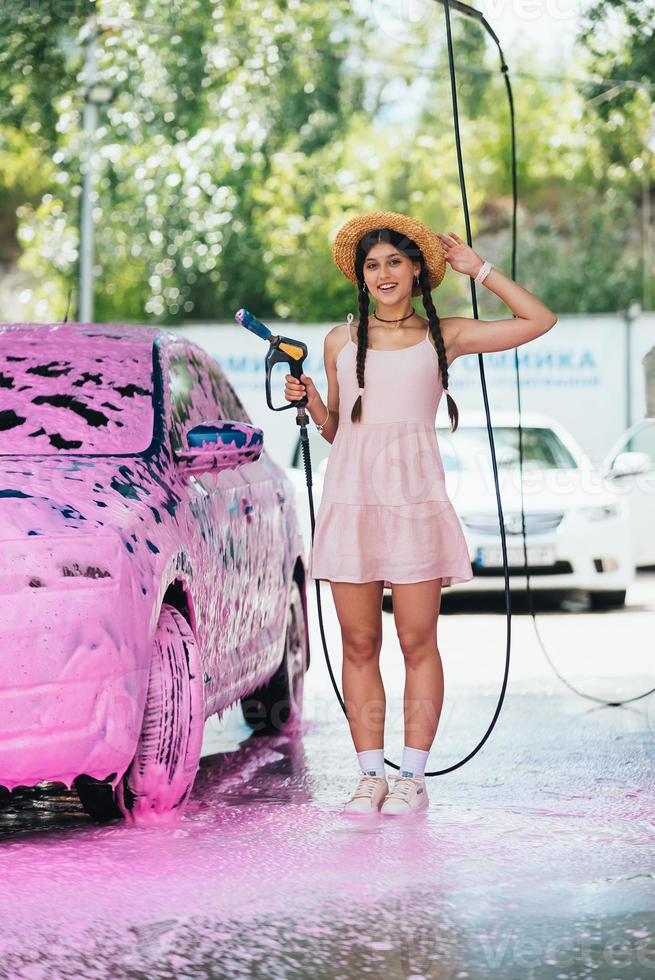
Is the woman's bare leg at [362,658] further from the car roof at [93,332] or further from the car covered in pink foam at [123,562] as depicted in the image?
the car roof at [93,332]

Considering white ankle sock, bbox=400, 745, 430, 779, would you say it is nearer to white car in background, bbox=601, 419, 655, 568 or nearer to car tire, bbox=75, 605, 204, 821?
car tire, bbox=75, 605, 204, 821

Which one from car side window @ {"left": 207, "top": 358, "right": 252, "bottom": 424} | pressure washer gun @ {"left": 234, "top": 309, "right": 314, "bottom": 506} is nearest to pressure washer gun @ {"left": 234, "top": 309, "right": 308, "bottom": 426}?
pressure washer gun @ {"left": 234, "top": 309, "right": 314, "bottom": 506}

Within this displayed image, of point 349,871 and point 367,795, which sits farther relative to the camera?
point 367,795

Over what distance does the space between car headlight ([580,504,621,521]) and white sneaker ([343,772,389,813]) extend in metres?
8.26

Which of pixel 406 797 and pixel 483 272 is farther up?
pixel 483 272

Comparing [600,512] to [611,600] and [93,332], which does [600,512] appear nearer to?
[611,600]

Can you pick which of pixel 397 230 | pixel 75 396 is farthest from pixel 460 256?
pixel 75 396

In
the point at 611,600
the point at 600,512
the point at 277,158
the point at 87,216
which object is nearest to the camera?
the point at 600,512

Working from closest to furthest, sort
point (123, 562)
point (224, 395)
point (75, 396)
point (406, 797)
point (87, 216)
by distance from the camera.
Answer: point (123, 562), point (406, 797), point (75, 396), point (224, 395), point (87, 216)

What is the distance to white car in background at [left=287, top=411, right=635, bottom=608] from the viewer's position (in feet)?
46.0

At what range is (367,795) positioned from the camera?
6016 mm

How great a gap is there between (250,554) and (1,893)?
2406mm

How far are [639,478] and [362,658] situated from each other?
31.6 ft

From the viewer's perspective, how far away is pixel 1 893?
16.1 feet
